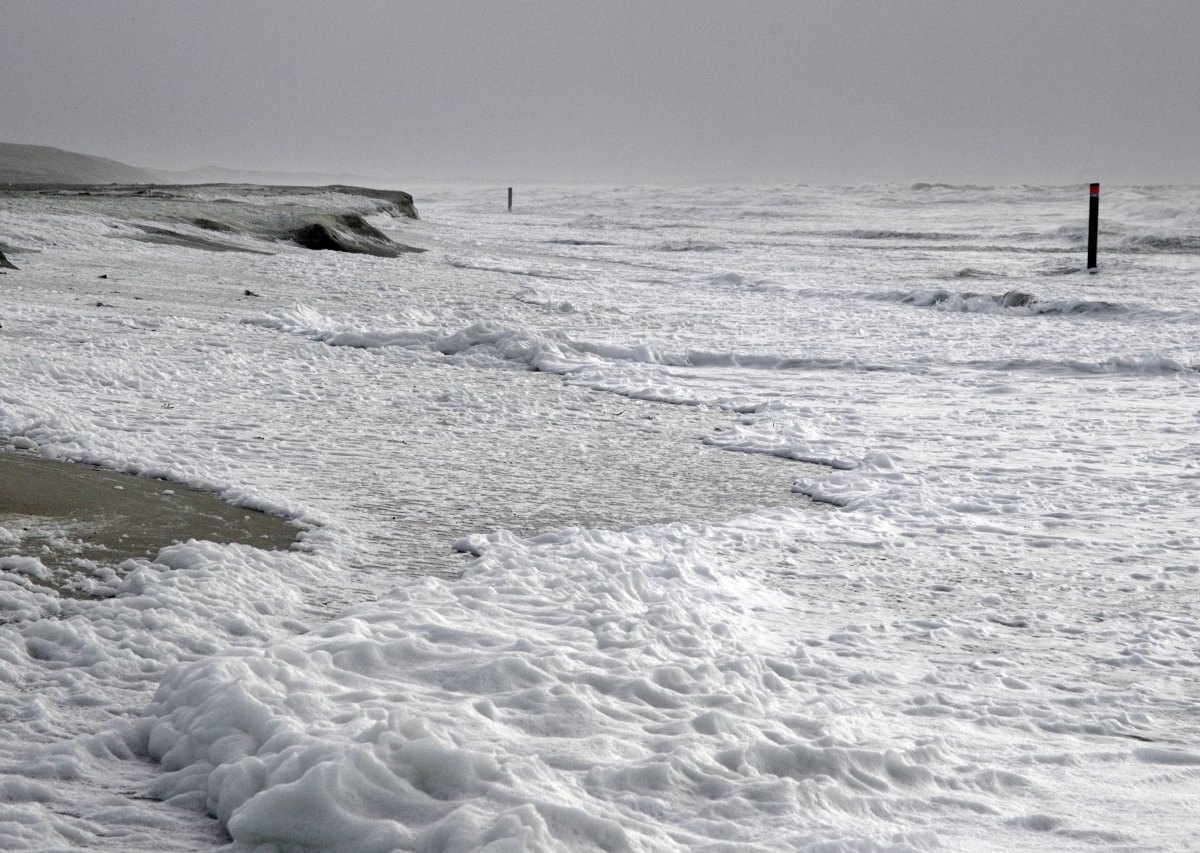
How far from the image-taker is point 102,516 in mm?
3697

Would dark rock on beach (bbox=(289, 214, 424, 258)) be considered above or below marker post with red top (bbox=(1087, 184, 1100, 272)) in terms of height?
below

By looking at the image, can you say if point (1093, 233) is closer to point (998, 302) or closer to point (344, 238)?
point (998, 302)

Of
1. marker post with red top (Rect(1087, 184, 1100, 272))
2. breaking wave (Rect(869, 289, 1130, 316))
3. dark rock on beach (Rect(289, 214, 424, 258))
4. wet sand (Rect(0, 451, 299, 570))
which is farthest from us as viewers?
marker post with red top (Rect(1087, 184, 1100, 272))

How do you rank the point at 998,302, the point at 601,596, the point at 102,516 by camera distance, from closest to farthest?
the point at 601,596, the point at 102,516, the point at 998,302

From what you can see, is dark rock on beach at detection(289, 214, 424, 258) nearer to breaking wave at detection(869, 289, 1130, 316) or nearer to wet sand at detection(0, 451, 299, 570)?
breaking wave at detection(869, 289, 1130, 316)

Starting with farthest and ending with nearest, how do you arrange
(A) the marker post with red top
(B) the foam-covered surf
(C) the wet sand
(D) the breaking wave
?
(A) the marker post with red top, (D) the breaking wave, (C) the wet sand, (B) the foam-covered surf

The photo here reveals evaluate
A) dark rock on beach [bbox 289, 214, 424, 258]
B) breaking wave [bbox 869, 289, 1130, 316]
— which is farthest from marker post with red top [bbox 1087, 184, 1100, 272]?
dark rock on beach [bbox 289, 214, 424, 258]

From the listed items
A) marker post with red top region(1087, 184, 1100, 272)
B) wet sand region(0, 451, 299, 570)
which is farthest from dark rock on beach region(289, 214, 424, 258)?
wet sand region(0, 451, 299, 570)

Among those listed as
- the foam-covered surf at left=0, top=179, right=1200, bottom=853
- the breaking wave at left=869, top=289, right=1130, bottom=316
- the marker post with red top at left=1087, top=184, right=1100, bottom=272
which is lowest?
the foam-covered surf at left=0, top=179, right=1200, bottom=853

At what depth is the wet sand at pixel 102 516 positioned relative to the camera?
3.38m

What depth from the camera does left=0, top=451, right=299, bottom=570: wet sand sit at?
3.38m

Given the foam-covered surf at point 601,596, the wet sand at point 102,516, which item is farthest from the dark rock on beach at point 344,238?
the wet sand at point 102,516

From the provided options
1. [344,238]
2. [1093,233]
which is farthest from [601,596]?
[1093,233]

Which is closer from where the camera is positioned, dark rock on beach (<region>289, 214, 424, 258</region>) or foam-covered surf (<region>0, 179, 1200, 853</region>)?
foam-covered surf (<region>0, 179, 1200, 853</region>)
